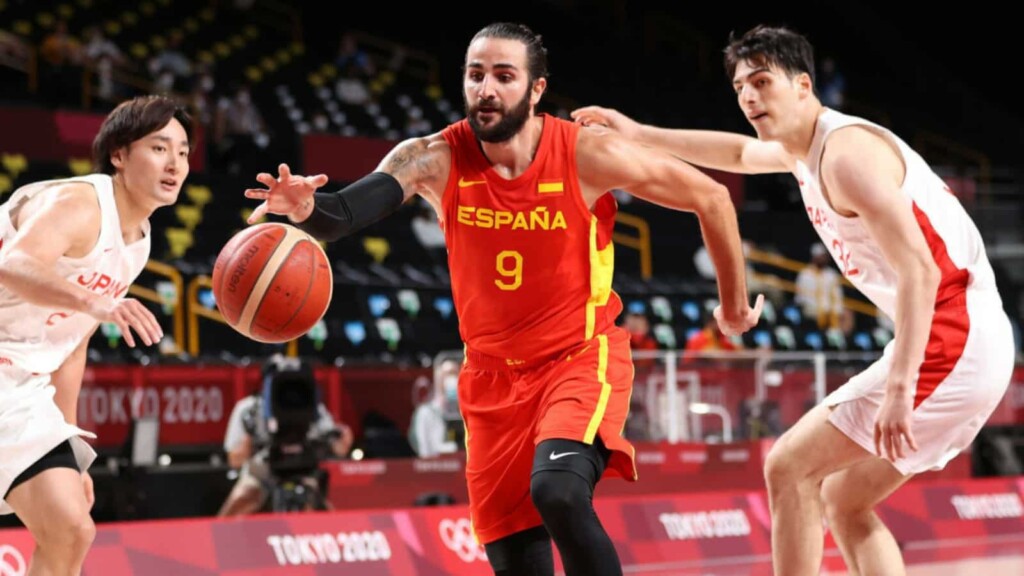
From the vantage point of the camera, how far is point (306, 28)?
2181 centimetres

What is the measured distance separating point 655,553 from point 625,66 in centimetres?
1651

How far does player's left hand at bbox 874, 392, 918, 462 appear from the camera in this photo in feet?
13.2

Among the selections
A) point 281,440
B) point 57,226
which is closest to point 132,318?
point 57,226

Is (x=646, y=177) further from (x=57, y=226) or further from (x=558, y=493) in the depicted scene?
(x=57, y=226)

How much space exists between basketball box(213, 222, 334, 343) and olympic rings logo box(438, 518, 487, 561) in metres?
3.28

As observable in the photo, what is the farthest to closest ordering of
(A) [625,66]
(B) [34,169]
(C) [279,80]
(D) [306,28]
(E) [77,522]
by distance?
(A) [625,66] → (D) [306,28] → (C) [279,80] → (B) [34,169] → (E) [77,522]

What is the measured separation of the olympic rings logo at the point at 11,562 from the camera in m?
5.65

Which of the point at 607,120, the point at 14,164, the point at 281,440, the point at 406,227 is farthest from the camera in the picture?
the point at 406,227

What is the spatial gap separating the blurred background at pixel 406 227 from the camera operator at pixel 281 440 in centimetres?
2

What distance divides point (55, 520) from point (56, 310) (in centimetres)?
70

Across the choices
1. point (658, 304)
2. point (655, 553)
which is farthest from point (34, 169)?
point (655, 553)

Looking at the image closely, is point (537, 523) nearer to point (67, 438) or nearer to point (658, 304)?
point (67, 438)

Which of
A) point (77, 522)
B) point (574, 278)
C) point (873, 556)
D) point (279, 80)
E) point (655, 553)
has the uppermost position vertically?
point (279, 80)

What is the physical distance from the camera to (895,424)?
4031 mm
